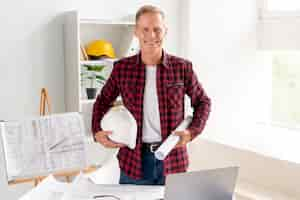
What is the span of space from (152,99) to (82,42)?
1.22 metres

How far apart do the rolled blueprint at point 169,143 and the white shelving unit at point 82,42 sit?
1066 millimetres

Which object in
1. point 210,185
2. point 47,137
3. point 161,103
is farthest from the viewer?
point 47,137

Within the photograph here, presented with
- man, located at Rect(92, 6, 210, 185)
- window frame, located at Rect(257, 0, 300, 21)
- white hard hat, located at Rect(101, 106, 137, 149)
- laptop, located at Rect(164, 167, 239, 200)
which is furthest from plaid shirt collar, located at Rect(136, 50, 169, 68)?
window frame, located at Rect(257, 0, 300, 21)

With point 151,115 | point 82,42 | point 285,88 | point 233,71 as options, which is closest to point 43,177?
point 151,115

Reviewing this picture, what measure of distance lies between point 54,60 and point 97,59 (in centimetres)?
26

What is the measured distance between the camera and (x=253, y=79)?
3670 millimetres

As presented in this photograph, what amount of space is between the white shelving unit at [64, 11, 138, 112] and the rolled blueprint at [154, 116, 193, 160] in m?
1.07

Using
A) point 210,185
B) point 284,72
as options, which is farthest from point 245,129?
point 210,185

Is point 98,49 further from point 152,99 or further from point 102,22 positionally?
point 152,99

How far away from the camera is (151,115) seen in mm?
1945

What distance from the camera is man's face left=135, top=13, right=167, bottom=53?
187 centimetres

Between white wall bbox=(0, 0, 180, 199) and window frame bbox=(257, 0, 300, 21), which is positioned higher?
window frame bbox=(257, 0, 300, 21)

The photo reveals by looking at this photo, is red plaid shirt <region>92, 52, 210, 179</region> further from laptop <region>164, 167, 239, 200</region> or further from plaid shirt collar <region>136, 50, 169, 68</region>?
laptop <region>164, 167, 239, 200</region>

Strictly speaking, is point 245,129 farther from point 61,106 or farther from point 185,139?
point 185,139
